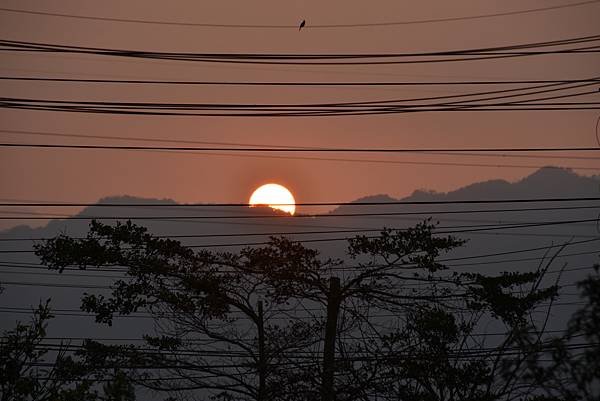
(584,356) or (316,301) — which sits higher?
(316,301)

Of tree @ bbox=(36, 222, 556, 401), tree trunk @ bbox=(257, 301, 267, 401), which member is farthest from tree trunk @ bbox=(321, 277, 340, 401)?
tree trunk @ bbox=(257, 301, 267, 401)

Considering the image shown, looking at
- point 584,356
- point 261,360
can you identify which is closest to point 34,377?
point 261,360

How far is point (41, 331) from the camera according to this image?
16047mm

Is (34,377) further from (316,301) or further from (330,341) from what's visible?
(316,301)

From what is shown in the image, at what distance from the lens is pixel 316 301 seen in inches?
827

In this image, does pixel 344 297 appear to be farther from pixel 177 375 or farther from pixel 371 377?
pixel 177 375

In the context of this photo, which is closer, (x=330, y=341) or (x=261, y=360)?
(x=330, y=341)

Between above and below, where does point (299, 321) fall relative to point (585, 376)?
above

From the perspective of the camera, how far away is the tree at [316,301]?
20125 mm

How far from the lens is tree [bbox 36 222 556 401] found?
2012 centimetres

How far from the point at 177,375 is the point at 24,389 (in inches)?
332

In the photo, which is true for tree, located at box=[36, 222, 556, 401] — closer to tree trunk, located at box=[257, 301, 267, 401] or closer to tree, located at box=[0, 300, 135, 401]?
tree trunk, located at box=[257, 301, 267, 401]

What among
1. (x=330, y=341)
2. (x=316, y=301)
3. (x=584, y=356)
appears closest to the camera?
(x=584, y=356)

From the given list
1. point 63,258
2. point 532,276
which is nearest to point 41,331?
point 63,258
